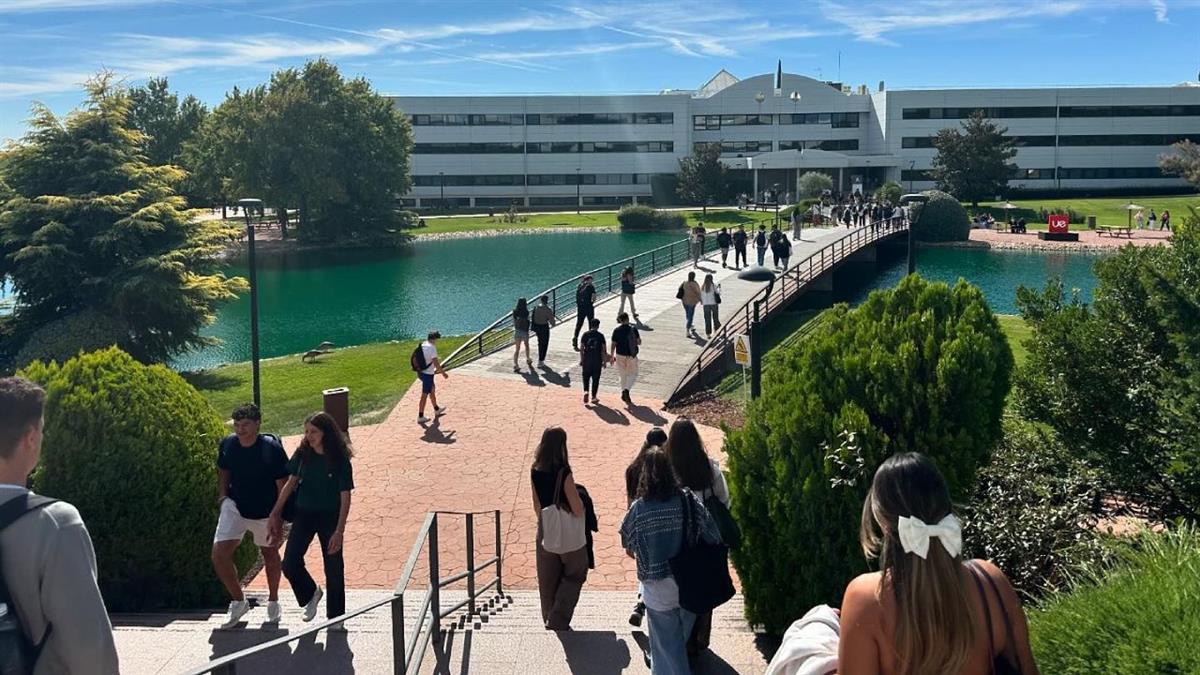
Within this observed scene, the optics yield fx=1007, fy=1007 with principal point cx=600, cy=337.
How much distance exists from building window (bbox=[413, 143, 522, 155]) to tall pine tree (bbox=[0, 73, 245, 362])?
195ft

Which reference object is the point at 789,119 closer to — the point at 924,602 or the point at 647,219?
the point at 647,219

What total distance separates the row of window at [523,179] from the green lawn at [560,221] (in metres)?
8.96

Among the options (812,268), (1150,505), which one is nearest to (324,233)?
(812,268)

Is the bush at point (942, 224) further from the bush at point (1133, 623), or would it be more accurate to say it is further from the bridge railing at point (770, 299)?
the bush at point (1133, 623)

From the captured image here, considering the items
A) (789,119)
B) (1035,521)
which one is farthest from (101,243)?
(789,119)

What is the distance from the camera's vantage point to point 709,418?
15219 mm

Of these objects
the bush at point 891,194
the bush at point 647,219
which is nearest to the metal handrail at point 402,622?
the bush at point 647,219

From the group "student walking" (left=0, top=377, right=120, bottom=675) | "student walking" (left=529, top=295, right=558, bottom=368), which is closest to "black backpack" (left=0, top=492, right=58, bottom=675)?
"student walking" (left=0, top=377, right=120, bottom=675)

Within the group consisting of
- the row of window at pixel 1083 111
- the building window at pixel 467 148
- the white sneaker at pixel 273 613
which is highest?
the row of window at pixel 1083 111

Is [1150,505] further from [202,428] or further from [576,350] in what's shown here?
[576,350]

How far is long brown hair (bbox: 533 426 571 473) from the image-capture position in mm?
6211

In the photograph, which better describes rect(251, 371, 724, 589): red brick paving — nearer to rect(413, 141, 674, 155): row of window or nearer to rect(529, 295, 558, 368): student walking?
rect(529, 295, 558, 368): student walking

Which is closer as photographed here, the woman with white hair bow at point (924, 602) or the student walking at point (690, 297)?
the woman with white hair bow at point (924, 602)

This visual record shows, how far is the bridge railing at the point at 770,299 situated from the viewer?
17500mm
